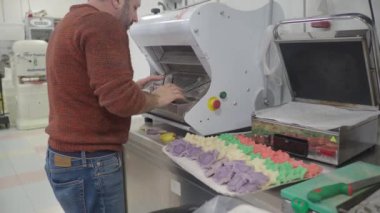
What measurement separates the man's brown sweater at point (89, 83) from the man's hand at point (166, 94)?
0.41 feet

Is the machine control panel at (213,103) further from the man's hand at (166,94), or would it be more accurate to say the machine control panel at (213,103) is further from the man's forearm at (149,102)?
the man's forearm at (149,102)

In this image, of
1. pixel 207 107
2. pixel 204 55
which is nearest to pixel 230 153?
pixel 207 107

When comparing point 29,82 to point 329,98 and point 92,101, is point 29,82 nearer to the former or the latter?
point 92,101

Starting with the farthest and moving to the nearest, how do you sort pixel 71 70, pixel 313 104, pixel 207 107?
pixel 313 104, pixel 207 107, pixel 71 70

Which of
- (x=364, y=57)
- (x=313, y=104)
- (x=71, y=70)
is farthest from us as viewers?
(x=313, y=104)

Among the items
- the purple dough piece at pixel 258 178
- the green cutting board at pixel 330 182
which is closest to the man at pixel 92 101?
the purple dough piece at pixel 258 178

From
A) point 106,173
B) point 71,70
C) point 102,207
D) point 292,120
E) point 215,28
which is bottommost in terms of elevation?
point 102,207

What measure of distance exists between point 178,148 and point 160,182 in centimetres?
20

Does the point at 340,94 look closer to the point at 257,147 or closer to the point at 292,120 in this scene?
the point at 292,120

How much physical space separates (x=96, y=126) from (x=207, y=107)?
446 mm

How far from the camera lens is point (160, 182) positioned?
138cm

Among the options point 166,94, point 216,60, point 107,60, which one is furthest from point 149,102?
point 216,60

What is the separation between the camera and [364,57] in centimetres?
123

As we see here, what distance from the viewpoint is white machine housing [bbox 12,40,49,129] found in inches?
197
